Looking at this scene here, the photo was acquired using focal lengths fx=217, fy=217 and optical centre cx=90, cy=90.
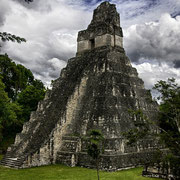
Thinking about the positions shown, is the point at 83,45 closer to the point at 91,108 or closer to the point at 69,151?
the point at 91,108

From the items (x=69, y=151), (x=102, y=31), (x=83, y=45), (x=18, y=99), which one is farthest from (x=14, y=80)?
(x=69, y=151)

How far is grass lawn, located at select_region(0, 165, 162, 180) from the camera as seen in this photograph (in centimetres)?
1086

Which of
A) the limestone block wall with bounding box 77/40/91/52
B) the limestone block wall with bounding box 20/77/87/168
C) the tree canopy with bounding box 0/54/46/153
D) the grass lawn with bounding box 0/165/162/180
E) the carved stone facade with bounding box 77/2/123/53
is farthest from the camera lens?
the tree canopy with bounding box 0/54/46/153

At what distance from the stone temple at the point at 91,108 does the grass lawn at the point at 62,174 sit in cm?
69

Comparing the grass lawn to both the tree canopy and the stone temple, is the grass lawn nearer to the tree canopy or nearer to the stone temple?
the stone temple

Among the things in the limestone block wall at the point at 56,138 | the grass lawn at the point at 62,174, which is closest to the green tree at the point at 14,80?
the limestone block wall at the point at 56,138

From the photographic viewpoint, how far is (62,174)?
11617mm

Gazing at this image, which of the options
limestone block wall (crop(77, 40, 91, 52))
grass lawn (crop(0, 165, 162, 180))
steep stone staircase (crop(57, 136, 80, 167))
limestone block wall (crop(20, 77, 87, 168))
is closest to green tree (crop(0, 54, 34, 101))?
limestone block wall (crop(77, 40, 91, 52))

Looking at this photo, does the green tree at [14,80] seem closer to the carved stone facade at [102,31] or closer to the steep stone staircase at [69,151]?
the carved stone facade at [102,31]

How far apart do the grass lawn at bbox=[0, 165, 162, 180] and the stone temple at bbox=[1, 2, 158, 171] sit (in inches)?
27.1

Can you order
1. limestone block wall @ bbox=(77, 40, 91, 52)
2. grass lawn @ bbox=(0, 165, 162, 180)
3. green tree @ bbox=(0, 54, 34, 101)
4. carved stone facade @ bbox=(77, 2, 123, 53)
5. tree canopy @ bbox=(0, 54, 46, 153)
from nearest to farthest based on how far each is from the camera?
grass lawn @ bbox=(0, 165, 162, 180) < carved stone facade @ bbox=(77, 2, 123, 53) < limestone block wall @ bbox=(77, 40, 91, 52) < tree canopy @ bbox=(0, 54, 46, 153) < green tree @ bbox=(0, 54, 34, 101)

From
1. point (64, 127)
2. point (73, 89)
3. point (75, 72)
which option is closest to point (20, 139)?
point (64, 127)

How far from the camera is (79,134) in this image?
15328 mm

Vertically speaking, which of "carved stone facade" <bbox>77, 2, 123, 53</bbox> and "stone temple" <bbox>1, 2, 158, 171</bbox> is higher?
"carved stone facade" <bbox>77, 2, 123, 53</bbox>
